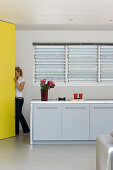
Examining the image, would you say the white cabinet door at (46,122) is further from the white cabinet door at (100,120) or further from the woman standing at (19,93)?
the woman standing at (19,93)

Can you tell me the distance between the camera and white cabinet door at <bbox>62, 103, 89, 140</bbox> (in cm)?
769

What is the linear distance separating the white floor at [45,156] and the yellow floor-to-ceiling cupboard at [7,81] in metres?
0.57

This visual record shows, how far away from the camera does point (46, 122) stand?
7.64 meters

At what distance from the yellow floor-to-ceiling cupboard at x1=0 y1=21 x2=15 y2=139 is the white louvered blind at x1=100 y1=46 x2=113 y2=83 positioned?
2.60 metres

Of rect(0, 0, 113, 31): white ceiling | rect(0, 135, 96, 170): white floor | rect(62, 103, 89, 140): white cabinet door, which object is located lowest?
rect(0, 135, 96, 170): white floor

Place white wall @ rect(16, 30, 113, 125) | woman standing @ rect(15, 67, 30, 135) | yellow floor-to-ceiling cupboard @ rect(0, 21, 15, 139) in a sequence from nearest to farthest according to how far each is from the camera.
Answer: yellow floor-to-ceiling cupboard @ rect(0, 21, 15, 139) < woman standing @ rect(15, 67, 30, 135) < white wall @ rect(16, 30, 113, 125)

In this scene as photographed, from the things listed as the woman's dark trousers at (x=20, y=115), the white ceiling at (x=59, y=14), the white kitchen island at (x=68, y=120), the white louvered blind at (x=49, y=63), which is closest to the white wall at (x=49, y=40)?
the white louvered blind at (x=49, y=63)

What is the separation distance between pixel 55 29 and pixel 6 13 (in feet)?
7.47

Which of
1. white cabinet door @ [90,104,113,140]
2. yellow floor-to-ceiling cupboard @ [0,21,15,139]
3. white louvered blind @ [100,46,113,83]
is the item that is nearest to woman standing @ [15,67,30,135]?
yellow floor-to-ceiling cupboard @ [0,21,15,139]

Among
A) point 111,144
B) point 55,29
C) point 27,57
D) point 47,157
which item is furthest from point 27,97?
point 111,144

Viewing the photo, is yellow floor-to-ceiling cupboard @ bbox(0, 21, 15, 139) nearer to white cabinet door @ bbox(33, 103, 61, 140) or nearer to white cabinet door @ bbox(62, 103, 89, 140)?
white cabinet door @ bbox(33, 103, 61, 140)

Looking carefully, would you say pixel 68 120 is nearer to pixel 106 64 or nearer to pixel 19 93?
pixel 19 93

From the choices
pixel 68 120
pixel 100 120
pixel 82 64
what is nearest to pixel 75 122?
pixel 68 120

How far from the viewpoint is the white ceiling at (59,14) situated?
6.54 metres
